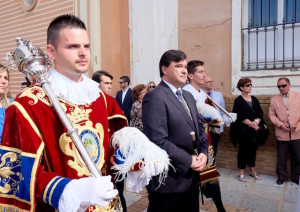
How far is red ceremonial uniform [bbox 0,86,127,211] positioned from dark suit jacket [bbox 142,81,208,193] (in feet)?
2.77

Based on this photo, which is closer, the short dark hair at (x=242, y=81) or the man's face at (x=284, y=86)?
the man's face at (x=284, y=86)

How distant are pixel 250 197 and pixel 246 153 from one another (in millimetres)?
1057

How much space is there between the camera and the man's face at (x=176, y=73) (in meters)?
2.65

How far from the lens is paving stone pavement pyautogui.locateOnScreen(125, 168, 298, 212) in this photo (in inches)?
157

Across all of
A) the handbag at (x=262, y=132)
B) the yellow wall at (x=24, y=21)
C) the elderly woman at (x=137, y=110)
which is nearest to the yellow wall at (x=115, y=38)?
the yellow wall at (x=24, y=21)

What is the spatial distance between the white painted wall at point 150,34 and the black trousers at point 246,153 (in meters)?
2.67

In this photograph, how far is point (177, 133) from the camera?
8.19 ft

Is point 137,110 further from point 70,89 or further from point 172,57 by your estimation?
point 70,89

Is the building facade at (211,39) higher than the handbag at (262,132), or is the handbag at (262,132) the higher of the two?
the building facade at (211,39)

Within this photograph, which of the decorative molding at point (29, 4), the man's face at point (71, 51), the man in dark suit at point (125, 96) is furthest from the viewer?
the decorative molding at point (29, 4)

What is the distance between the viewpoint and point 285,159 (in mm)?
5047

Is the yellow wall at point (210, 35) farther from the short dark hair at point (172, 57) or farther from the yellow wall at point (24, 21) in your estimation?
the yellow wall at point (24, 21)

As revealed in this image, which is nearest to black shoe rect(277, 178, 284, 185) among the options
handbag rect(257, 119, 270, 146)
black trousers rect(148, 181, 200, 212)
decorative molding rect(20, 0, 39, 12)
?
handbag rect(257, 119, 270, 146)

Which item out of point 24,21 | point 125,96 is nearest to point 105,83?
point 125,96
